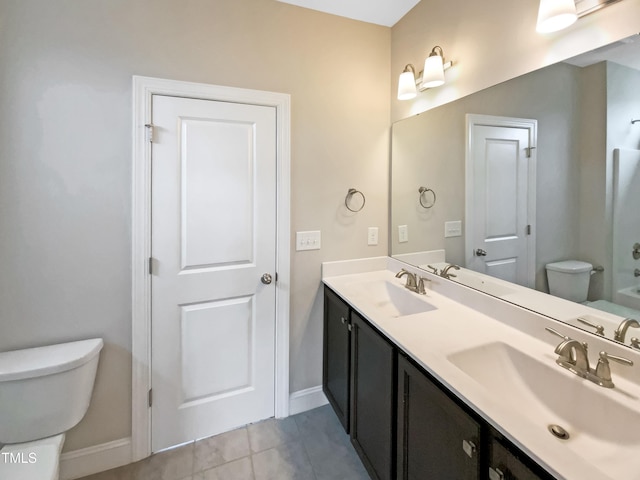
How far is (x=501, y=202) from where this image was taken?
1.43 metres

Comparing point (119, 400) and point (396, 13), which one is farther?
point (396, 13)

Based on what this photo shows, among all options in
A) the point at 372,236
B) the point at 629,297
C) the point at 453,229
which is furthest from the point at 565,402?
the point at 372,236

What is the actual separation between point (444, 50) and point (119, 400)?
8.76ft

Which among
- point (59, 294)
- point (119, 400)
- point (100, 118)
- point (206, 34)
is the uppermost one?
point (206, 34)

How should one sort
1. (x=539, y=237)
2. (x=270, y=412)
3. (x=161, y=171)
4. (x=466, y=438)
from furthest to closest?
(x=270, y=412) → (x=161, y=171) → (x=539, y=237) → (x=466, y=438)

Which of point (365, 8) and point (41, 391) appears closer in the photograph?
point (41, 391)

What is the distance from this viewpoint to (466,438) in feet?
2.82

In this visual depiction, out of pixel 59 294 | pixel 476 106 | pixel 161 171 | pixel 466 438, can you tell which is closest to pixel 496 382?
pixel 466 438

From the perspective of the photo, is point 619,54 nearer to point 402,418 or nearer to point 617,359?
point 617,359

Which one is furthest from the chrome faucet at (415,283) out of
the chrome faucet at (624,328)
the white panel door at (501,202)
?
the chrome faucet at (624,328)

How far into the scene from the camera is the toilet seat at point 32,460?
3.65ft

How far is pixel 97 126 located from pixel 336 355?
182 cm

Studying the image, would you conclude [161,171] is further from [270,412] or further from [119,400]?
[270,412]

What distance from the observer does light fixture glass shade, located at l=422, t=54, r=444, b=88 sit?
5.37 feet
